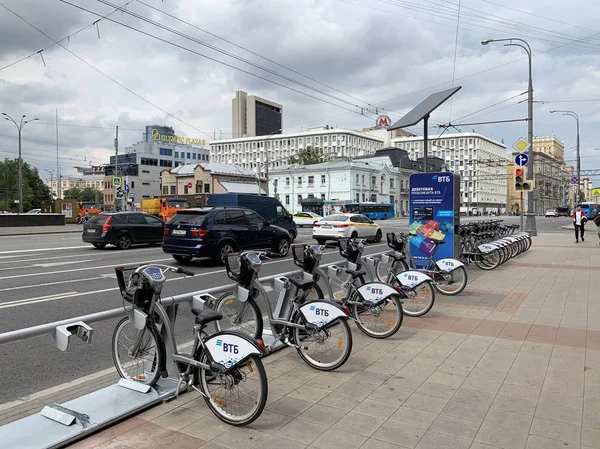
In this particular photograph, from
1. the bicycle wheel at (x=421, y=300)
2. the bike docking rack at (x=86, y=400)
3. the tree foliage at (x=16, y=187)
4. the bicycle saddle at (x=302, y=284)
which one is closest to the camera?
the bike docking rack at (x=86, y=400)

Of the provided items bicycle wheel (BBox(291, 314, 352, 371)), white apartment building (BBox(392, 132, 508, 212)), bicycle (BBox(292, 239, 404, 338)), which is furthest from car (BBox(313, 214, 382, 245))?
white apartment building (BBox(392, 132, 508, 212))

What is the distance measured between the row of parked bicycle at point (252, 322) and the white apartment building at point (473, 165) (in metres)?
99.3

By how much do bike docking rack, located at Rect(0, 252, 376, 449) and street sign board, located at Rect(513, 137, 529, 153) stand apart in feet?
56.9

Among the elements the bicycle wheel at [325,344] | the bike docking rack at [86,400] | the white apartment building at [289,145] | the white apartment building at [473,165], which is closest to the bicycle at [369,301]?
the bicycle wheel at [325,344]

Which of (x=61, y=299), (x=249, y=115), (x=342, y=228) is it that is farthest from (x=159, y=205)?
(x=249, y=115)

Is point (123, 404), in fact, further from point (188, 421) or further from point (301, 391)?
point (301, 391)

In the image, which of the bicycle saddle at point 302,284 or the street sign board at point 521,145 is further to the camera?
the street sign board at point 521,145

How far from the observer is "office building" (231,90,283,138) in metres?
141

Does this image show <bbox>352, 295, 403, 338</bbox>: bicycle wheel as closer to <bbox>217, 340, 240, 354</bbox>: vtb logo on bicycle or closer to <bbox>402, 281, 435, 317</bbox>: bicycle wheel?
<bbox>402, 281, 435, 317</bbox>: bicycle wheel

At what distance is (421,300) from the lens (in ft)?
22.5

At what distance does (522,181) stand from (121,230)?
16428mm

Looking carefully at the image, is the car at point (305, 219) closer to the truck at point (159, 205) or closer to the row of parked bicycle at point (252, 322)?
the truck at point (159, 205)

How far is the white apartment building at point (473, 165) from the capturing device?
106m

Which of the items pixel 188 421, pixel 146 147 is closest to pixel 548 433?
pixel 188 421
